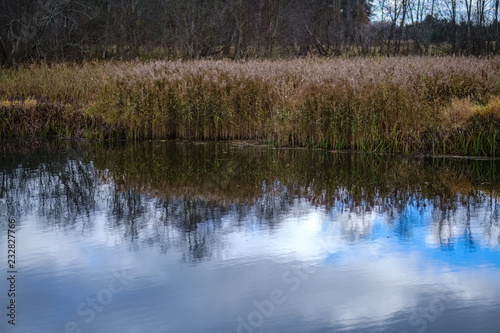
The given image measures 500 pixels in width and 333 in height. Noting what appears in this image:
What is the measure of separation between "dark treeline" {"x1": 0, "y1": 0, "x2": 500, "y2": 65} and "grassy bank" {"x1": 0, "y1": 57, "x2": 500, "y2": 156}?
10983 millimetres

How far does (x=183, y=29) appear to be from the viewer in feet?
92.0

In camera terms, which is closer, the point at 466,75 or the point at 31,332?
the point at 31,332

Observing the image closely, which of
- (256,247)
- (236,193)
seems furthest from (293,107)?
(256,247)

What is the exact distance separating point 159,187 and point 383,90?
4.66 meters

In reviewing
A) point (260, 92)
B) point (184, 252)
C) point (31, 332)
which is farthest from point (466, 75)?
point (31, 332)

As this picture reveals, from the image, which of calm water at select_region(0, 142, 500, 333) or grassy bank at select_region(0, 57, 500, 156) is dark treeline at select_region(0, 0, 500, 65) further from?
calm water at select_region(0, 142, 500, 333)

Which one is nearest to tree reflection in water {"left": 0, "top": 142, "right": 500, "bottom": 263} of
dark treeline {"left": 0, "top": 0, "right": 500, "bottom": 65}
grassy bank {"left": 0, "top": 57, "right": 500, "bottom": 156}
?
grassy bank {"left": 0, "top": 57, "right": 500, "bottom": 156}

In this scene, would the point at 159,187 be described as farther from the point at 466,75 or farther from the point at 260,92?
the point at 466,75

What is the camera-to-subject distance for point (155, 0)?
32.6m

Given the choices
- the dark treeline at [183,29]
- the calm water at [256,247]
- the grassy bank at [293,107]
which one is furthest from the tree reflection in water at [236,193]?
the dark treeline at [183,29]

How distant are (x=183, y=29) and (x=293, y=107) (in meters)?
17.9

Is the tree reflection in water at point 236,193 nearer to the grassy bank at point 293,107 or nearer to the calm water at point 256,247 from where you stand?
the calm water at point 256,247

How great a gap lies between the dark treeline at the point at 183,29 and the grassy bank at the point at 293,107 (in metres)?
11.0

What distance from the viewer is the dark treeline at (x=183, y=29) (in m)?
26.4
